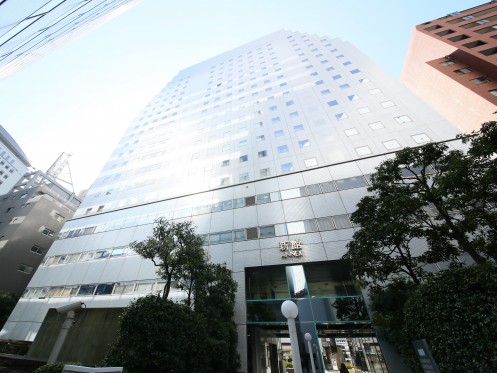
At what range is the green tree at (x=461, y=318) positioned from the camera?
551 cm

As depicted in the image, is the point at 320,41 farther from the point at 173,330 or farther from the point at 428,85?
the point at 173,330

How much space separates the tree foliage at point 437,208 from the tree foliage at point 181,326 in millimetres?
7437

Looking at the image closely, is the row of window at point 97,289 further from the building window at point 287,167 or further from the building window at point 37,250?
the building window at point 287,167

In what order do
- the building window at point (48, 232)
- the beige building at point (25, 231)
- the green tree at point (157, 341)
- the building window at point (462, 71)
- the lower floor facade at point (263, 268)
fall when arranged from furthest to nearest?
the building window at point (48, 232)
the beige building at point (25, 231)
the building window at point (462, 71)
the lower floor facade at point (263, 268)
the green tree at point (157, 341)

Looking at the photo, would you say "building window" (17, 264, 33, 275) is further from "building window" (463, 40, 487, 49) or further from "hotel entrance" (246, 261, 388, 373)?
"building window" (463, 40, 487, 49)

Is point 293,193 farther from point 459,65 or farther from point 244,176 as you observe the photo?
point 459,65

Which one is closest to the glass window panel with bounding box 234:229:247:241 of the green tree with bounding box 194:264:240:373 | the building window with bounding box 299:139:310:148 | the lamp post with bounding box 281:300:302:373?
the green tree with bounding box 194:264:240:373

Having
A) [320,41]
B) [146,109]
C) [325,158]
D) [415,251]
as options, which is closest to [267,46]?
[320,41]

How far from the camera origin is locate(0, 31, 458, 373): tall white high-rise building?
48.3ft

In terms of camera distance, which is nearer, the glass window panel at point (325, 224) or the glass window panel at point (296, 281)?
the glass window panel at point (296, 281)

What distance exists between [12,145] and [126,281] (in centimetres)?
8875

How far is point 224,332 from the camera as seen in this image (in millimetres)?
11953

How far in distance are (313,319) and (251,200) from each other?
400 inches

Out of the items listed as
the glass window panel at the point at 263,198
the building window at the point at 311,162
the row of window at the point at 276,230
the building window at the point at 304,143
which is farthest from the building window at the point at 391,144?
the glass window panel at the point at 263,198
